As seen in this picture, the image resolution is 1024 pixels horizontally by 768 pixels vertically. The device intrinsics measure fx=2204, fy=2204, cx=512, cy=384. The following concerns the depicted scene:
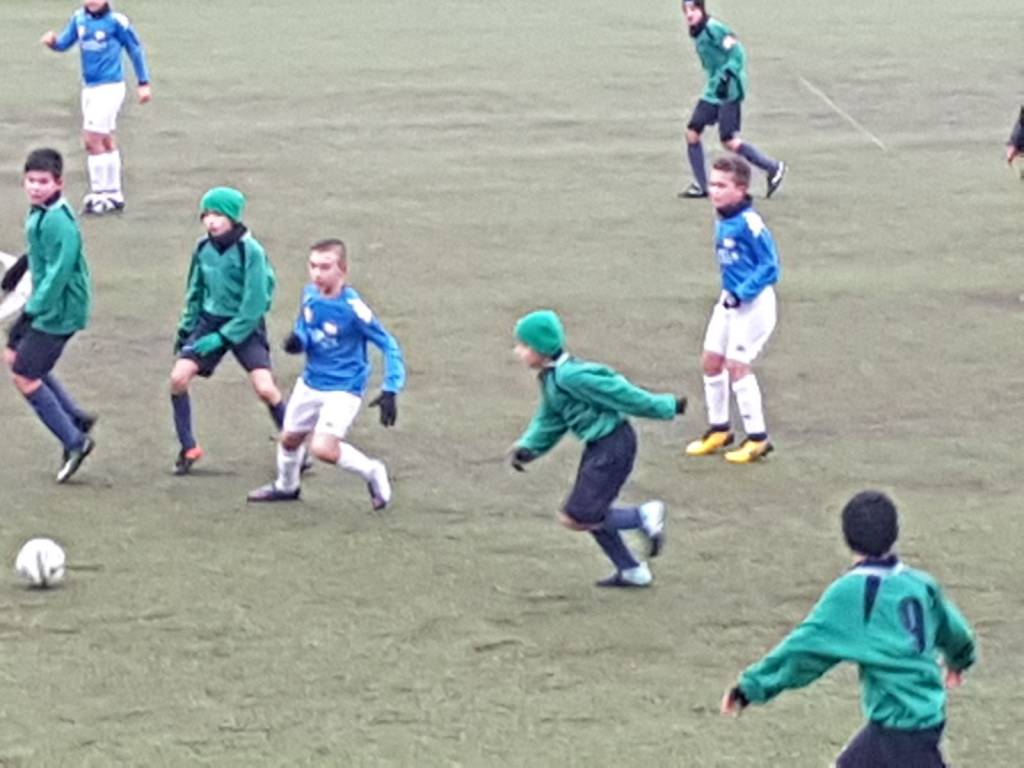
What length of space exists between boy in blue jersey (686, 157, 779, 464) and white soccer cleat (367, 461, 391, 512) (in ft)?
7.11

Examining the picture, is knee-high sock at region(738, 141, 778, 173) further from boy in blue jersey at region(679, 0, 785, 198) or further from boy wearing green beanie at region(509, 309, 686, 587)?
boy wearing green beanie at region(509, 309, 686, 587)

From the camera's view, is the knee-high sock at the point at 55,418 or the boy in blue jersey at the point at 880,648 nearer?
the boy in blue jersey at the point at 880,648

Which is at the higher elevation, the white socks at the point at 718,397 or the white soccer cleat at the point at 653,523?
the white soccer cleat at the point at 653,523

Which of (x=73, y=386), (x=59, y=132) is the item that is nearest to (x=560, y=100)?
(x=59, y=132)

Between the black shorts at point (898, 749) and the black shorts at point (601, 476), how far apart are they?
11.0ft

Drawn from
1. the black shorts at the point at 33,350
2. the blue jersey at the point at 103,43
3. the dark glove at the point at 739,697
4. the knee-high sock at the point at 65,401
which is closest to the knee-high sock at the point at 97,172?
the blue jersey at the point at 103,43

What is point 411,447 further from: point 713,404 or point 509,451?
point 713,404

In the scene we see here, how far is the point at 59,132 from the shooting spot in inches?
936

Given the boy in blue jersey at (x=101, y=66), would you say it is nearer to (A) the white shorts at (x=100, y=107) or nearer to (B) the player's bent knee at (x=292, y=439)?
(A) the white shorts at (x=100, y=107)

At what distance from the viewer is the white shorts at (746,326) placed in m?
13.2

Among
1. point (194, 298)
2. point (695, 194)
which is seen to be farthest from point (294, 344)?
point (695, 194)

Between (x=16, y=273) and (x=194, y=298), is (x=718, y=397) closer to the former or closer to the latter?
(x=194, y=298)

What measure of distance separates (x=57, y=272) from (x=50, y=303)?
195 millimetres

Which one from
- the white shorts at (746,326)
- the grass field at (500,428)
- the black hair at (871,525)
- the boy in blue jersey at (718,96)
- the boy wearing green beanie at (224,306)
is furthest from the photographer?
the boy in blue jersey at (718,96)
